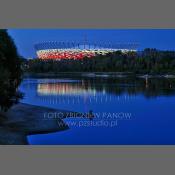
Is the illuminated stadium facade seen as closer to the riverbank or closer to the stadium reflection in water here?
the riverbank

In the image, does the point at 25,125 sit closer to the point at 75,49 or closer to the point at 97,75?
the point at 75,49

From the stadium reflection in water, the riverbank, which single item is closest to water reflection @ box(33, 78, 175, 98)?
the stadium reflection in water

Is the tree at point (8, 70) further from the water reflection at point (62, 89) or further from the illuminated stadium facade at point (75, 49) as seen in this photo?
the illuminated stadium facade at point (75, 49)

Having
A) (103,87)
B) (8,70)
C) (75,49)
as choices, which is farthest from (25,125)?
(103,87)

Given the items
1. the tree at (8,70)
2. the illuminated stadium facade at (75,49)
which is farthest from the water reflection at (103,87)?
the illuminated stadium facade at (75,49)

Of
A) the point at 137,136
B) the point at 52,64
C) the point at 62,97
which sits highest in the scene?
the point at 52,64

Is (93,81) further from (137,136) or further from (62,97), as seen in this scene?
(137,136)

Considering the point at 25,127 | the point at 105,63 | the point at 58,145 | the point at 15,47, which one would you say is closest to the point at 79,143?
the point at 58,145
